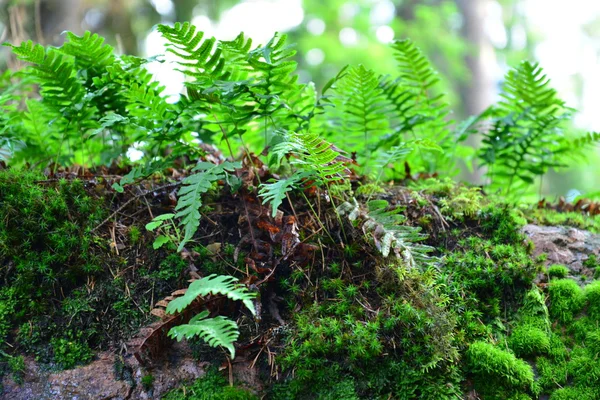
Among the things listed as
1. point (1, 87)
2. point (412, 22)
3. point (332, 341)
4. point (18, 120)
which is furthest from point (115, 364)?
point (412, 22)

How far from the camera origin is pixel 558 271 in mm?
3014

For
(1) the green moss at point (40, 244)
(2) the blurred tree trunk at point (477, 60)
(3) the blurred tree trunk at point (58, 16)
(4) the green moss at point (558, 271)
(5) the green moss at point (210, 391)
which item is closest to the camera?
(5) the green moss at point (210, 391)

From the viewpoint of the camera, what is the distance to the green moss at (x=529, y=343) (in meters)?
2.56

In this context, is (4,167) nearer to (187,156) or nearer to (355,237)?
(187,156)

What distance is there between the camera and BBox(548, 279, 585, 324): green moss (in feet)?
9.07

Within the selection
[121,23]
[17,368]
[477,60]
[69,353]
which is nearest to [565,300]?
[69,353]

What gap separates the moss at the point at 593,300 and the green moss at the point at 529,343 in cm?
37

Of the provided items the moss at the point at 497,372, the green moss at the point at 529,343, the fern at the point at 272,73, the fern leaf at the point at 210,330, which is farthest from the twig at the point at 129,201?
the green moss at the point at 529,343

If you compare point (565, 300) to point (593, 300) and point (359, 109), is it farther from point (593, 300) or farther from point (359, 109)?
point (359, 109)

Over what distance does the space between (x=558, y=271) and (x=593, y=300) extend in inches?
11.8

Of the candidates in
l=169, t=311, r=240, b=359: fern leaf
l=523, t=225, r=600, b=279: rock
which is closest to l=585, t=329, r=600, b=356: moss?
l=523, t=225, r=600, b=279: rock

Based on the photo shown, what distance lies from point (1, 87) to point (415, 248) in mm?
4101

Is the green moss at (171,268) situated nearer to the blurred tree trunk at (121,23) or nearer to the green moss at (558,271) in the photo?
the green moss at (558,271)

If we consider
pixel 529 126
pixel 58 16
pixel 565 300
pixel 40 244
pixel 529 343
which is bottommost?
pixel 529 343
